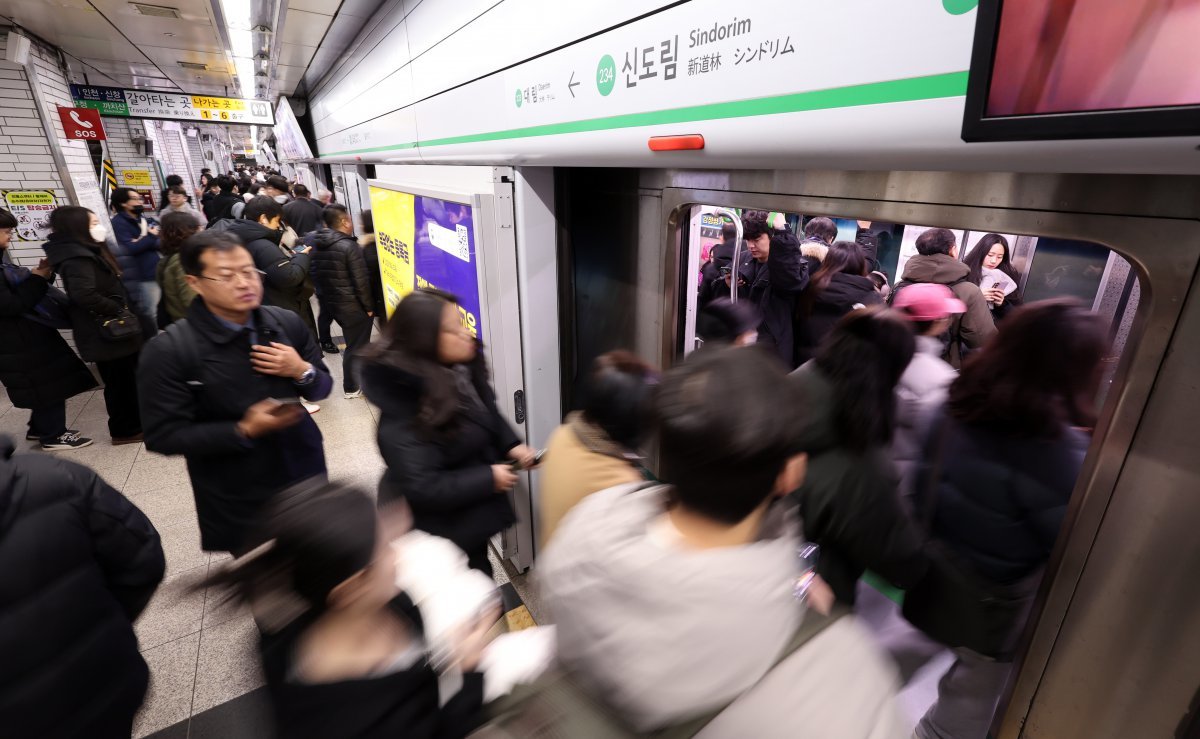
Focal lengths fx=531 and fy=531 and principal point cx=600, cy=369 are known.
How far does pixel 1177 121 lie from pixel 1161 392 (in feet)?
2.38

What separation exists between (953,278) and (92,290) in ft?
17.8

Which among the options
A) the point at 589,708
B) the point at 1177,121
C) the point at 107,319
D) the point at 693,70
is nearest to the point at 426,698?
the point at 589,708

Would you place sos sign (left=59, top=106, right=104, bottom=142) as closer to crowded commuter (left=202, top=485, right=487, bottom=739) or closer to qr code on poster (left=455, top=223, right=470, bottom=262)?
qr code on poster (left=455, top=223, right=470, bottom=262)

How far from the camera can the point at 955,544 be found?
165 cm

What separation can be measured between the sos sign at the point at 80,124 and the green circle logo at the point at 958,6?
8.80 m

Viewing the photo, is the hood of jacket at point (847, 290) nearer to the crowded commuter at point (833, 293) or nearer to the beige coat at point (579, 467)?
the crowded commuter at point (833, 293)

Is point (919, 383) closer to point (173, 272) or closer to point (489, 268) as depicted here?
point (489, 268)

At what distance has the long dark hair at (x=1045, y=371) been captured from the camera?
142cm

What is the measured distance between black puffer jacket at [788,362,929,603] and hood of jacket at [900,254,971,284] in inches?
81.0

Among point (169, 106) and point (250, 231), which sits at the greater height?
point (169, 106)

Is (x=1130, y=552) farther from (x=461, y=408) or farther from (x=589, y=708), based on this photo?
(x=461, y=408)

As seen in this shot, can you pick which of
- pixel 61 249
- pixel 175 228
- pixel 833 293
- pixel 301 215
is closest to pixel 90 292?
pixel 61 249

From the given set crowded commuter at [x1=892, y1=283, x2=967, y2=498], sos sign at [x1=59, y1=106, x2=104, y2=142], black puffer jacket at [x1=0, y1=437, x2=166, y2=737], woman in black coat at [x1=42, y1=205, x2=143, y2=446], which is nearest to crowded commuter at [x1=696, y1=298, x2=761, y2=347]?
crowded commuter at [x1=892, y1=283, x2=967, y2=498]

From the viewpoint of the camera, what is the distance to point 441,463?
1.82 m
